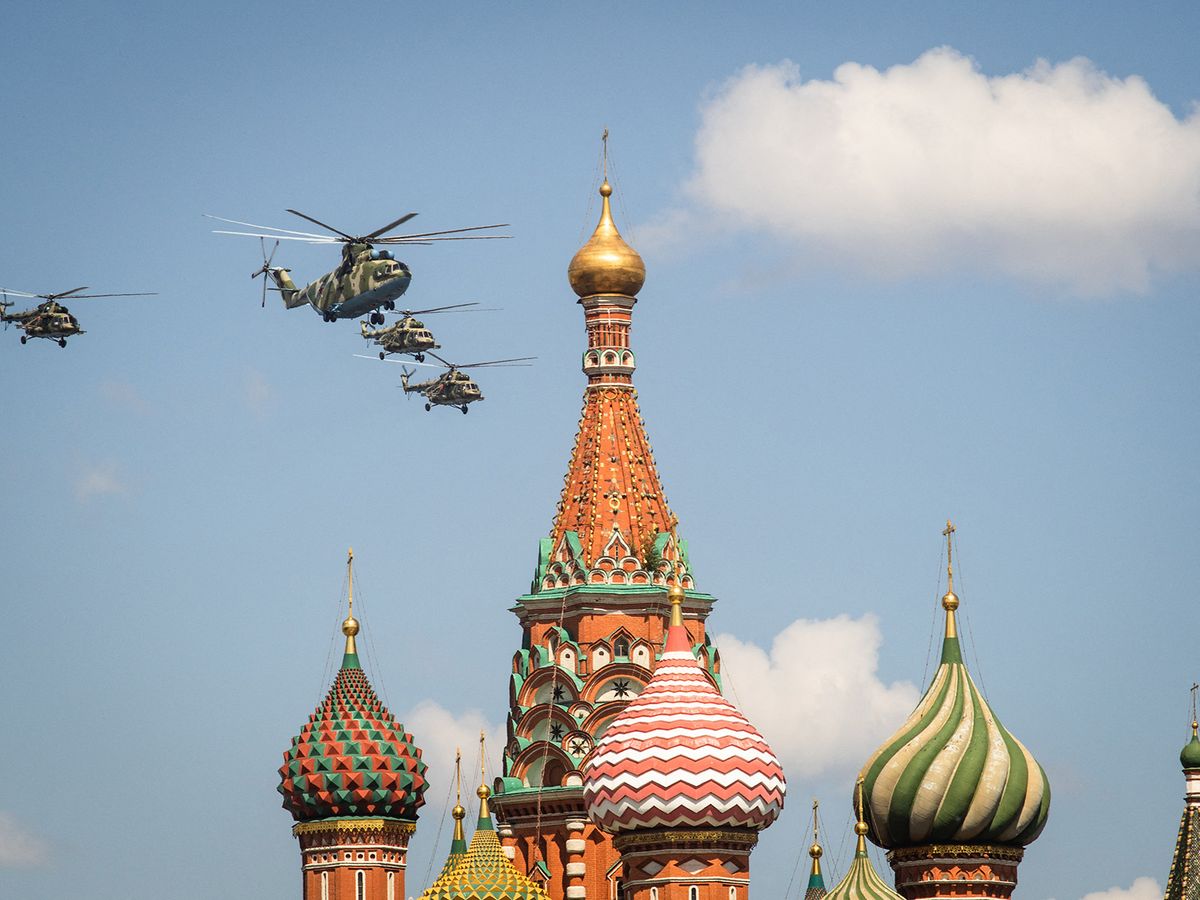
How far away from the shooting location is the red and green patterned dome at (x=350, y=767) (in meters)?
79.5

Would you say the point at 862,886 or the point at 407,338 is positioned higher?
the point at 407,338

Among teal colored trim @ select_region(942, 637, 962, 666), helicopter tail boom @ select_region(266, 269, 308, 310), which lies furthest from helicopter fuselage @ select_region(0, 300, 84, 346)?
teal colored trim @ select_region(942, 637, 962, 666)

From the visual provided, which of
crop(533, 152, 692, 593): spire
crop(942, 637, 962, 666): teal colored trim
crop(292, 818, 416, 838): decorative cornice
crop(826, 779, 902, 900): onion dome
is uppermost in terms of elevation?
crop(533, 152, 692, 593): spire

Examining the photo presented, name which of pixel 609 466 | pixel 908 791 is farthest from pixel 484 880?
pixel 609 466

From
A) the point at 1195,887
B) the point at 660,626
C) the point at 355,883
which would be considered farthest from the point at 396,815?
the point at 1195,887

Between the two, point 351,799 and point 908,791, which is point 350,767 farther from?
point 908,791

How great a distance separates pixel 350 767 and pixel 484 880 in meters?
6.03

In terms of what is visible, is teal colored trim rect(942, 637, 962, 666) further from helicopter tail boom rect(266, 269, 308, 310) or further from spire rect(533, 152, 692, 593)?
helicopter tail boom rect(266, 269, 308, 310)

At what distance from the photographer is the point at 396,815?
80.3 metres

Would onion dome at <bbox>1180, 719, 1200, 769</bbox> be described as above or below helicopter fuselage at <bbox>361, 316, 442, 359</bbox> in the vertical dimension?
below

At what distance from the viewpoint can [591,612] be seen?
3302 inches

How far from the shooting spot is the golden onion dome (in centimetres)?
8638

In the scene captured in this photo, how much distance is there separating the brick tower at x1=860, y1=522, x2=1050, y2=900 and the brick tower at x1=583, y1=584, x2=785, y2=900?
5.58 m

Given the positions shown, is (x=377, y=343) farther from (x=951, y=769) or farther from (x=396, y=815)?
(x=951, y=769)
